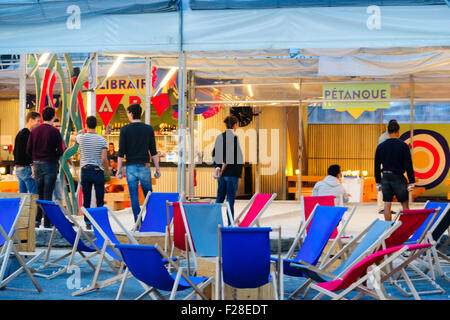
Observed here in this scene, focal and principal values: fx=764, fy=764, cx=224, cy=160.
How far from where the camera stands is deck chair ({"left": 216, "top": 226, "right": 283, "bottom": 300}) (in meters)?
5.07

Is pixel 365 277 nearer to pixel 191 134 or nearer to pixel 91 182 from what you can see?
pixel 91 182

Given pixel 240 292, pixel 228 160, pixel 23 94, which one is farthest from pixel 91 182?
pixel 240 292

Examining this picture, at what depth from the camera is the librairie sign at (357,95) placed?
14570 mm

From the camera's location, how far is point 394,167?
8945 millimetres

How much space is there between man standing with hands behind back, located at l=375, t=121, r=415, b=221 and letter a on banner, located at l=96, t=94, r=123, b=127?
935 centimetres

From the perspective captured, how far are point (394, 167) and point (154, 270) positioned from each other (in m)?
4.58

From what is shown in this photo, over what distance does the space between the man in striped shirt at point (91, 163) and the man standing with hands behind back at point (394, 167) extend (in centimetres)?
341

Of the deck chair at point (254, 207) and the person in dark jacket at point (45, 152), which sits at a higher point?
the person in dark jacket at point (45, 152)

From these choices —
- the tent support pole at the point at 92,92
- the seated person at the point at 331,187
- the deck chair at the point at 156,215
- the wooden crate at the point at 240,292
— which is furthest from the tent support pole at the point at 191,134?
the wooden crate at the point at 240,292

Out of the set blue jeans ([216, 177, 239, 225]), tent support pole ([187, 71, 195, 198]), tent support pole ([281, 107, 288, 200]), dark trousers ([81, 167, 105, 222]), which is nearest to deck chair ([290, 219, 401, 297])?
blue jeans ([216, 177, 239, 225])

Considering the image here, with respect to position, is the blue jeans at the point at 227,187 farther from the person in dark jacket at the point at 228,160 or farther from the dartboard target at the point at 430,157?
the dartboard target at the point at 430,157

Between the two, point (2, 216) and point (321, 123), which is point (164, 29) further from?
point (321, 123)

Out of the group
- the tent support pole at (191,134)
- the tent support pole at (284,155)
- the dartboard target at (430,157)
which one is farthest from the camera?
the dartboard target at (430,157)
